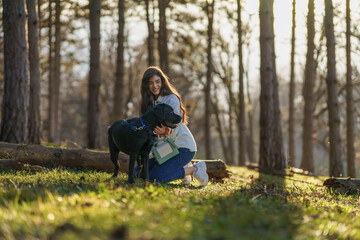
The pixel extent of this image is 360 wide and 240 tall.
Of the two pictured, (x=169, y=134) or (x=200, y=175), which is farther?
(x=200, y=175)

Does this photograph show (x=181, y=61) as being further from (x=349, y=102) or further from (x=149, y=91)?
(x=149, y=91)

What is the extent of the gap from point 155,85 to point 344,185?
16.5 ft

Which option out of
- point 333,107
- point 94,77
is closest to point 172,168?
point 94,77

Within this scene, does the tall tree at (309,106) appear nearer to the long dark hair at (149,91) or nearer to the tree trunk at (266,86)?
the tree trunk at (266,86)

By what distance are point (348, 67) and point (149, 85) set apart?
12.6m

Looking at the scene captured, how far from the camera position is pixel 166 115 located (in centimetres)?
563

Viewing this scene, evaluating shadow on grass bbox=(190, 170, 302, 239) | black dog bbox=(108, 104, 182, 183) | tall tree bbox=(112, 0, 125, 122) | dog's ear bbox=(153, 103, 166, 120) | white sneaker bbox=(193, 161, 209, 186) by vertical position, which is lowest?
white sneaker bbox=(193, 161, 209, 186)

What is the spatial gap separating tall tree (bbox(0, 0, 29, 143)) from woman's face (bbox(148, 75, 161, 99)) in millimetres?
4389

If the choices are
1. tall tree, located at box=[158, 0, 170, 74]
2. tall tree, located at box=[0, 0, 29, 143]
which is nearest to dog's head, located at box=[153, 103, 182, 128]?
tall tree, located at box=[0, 0, 29, 143]

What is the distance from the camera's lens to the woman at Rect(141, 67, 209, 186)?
6.38m

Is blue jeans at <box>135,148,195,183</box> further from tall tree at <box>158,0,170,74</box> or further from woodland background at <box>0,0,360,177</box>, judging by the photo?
tall tree at <box>158,0,170,74</box>

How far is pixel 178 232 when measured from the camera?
2.68 m

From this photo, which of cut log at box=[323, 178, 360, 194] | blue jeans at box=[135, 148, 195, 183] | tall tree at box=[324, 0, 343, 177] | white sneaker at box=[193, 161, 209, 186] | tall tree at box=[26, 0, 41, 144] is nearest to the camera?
blue jeans at box=[135, 148, 195, 183]

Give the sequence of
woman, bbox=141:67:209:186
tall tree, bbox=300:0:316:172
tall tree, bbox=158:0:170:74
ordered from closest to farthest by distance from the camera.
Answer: woman, bbox=141:67:209:186
tall tree, bbox=300:0:316:172
tall tree, bbox=158:0:170:74
